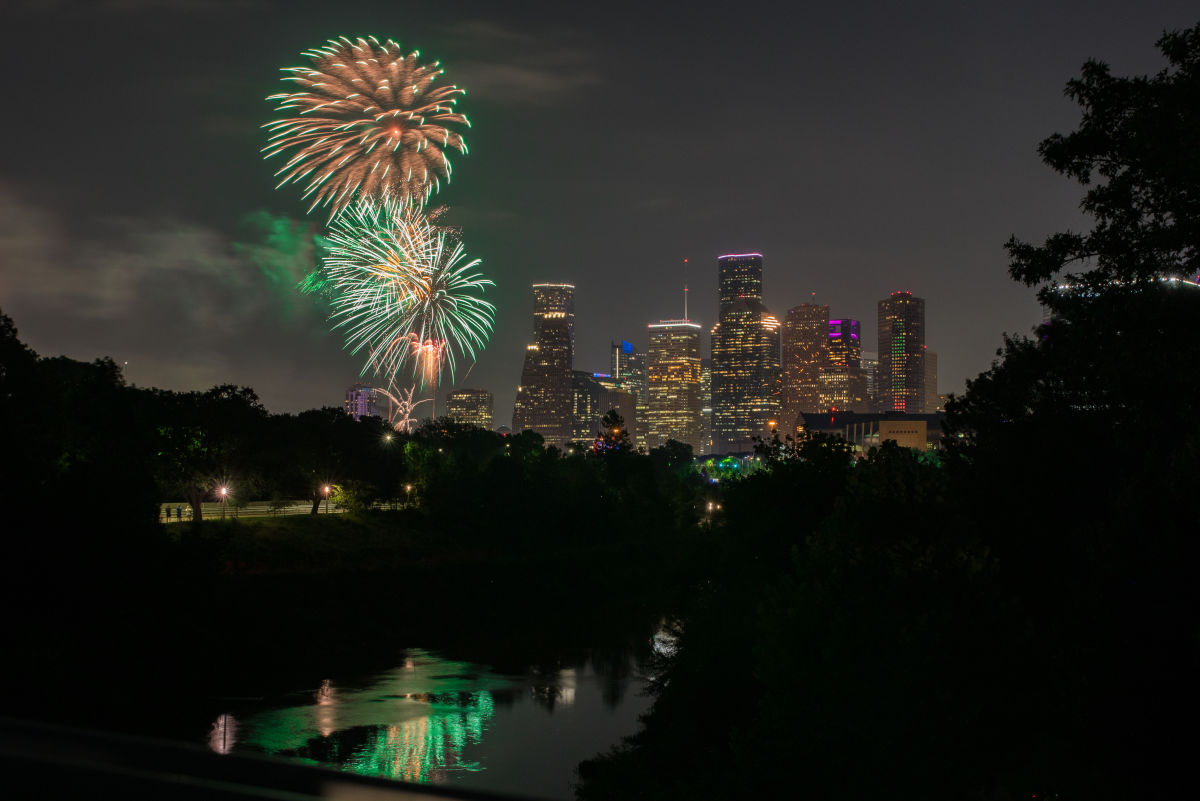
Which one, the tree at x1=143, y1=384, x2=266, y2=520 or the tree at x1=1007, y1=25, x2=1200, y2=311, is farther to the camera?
the tree at x1=143, y1=384, x2=266, y2=520

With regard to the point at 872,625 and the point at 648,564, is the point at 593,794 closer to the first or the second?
the point at 872,625

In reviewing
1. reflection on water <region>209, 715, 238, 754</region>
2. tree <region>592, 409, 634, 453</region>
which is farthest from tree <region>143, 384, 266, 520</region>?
tree <region>592, 409, 634, 453</region>

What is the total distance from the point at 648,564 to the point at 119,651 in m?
59.4

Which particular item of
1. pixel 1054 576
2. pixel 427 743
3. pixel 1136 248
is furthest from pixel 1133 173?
pixel 427 743

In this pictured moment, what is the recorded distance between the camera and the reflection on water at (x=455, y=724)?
3222 cm

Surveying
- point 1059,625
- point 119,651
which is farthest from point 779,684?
point 119,651

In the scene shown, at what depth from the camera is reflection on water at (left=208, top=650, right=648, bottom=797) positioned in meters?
32.2

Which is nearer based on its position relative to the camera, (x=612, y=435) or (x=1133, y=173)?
(x=1133, y=173)

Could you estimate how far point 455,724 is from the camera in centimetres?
3784

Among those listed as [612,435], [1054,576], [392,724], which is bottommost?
[392,724]

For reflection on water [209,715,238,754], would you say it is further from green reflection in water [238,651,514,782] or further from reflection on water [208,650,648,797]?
green reflection in water [238,651,514,782]

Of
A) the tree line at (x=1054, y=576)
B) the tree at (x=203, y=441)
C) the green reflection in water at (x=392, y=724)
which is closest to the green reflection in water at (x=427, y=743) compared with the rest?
the green reflection in water at (x=392, y=724)

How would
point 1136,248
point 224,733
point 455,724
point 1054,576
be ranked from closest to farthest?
point 1136,248 < point 1054,576 < point 224,733 < point 455,724

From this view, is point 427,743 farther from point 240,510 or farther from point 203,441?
point 240,510
